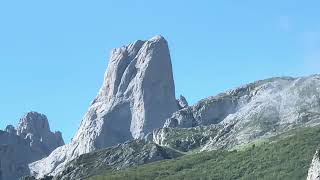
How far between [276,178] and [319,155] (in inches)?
5547

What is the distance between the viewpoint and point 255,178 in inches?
7776

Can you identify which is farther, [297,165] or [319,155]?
[297,165]

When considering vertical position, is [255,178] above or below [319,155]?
above

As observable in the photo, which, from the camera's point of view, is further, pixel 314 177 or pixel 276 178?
pixel 276 178

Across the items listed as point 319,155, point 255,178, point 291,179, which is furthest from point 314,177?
point 255,178

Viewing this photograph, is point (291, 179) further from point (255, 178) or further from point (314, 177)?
point (314, 177)

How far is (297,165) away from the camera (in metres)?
199

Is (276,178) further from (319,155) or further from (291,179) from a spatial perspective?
(319,155)

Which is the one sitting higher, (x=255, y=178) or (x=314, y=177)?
(x=255, y=178)

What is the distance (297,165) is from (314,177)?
507ft

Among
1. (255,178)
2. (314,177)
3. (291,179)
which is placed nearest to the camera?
(314,177)

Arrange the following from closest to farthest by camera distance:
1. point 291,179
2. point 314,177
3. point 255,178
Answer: point 314,177 → point 291,179 → point 255,178

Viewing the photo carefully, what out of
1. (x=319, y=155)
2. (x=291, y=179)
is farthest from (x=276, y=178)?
(x=319, y=155)

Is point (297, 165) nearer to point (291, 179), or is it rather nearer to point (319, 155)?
point (291, 179)
